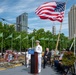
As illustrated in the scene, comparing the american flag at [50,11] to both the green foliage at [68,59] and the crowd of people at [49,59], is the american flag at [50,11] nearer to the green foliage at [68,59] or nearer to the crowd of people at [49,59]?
the crowd of people at [49,59]

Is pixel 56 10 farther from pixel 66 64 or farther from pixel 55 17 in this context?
pixel 66 64

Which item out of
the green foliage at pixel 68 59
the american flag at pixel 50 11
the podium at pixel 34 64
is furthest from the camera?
the american flag at pixel 50 11

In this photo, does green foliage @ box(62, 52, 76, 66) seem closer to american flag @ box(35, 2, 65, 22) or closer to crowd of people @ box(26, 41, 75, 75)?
crowd of people @ box(26, 41, 75, 75)

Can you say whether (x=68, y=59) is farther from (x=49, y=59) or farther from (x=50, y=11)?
(x=49, y=59)

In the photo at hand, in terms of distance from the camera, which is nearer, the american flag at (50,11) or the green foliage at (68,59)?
the green foliage at (68,59)

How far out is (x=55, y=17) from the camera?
17141 millimetres

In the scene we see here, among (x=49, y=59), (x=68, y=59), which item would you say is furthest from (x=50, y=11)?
(x=68, y=59)

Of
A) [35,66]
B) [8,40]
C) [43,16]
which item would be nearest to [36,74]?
[35,66]

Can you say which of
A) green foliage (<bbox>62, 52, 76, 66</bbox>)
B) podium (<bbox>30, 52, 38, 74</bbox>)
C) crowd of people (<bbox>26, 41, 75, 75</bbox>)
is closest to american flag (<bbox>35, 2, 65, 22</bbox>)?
crowd of people (<bbox>26, 41, 75, 75</bbox>)

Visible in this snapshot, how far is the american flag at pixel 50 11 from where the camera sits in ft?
55.0

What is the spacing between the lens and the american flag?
659 inches

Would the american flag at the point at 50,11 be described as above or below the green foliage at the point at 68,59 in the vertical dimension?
above

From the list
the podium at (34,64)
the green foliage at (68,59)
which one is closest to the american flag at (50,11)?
the podium at (34,64)

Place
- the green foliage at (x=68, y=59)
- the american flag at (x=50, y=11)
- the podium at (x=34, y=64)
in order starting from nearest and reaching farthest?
the green foliage at (x=68, y=59) < the podium at (x=34, y=64) < the american flag at (x=50, y=11)
